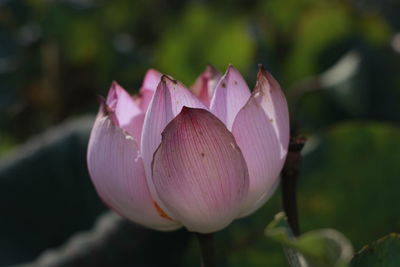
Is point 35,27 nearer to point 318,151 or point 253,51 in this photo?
point 253,51

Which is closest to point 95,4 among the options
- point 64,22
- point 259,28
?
point 64,22

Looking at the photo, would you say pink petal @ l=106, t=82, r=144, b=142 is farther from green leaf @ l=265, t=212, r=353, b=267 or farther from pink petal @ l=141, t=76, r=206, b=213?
green leaf @ l=265, t=212, r=353, b=267

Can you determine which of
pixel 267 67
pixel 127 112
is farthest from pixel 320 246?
pixel 267 67

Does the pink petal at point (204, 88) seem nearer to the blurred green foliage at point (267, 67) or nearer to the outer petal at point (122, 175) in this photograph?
the outer petal at point (122, 175)

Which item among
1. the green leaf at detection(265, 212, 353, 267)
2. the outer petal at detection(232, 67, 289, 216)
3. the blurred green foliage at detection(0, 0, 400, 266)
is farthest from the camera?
the blurred green foliage at detection(0, 0, 400, 266)

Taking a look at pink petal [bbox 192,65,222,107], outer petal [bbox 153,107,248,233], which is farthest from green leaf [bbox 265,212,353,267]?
pink petal [bbox 192,65,222,107]

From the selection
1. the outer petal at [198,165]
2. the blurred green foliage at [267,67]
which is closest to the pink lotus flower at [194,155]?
the outer petal at [198,165]
